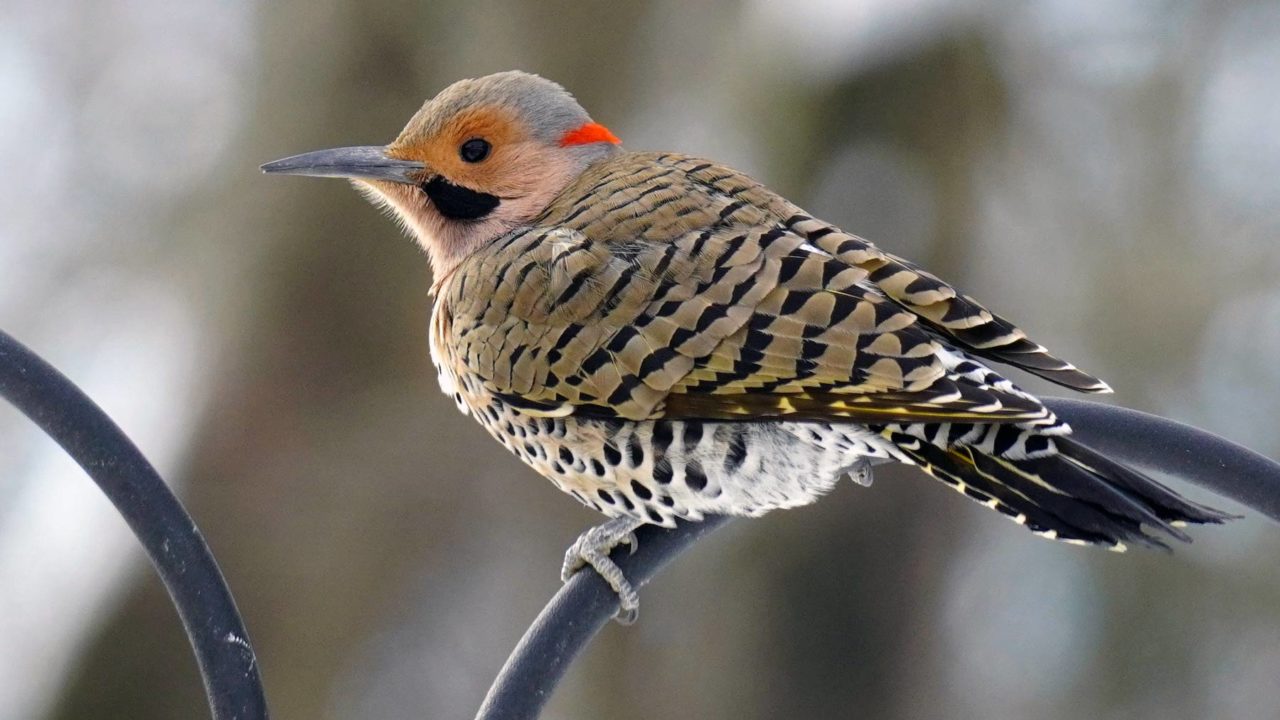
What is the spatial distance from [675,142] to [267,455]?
2243mm

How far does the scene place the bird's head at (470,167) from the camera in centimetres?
369

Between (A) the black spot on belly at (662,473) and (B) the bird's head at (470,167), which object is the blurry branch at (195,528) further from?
(B) the bird's head at (470,167)

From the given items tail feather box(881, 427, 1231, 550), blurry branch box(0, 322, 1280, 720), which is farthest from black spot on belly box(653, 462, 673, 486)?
tail feather box(881, 427, 1231, 550)

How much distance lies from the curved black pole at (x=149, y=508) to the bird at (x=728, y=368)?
0.88 meters

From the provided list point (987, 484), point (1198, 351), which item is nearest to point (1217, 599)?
point (1198, 351)

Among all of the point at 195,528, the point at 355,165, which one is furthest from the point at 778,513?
the point at 195,528

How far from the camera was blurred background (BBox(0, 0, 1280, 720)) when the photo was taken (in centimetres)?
607

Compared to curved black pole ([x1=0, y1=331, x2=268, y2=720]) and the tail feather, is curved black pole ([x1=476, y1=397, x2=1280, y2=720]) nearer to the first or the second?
the tail feather

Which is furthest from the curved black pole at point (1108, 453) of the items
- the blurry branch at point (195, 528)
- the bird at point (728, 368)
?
the bird at point (728, 368)

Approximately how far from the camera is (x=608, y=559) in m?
3.06

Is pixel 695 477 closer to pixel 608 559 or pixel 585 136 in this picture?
pixel 608 559

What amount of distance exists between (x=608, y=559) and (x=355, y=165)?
1199 millimetres

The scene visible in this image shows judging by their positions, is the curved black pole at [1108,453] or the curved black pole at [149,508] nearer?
the curved black pole at [149,508]

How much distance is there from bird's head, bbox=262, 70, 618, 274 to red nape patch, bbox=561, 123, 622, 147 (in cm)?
2
